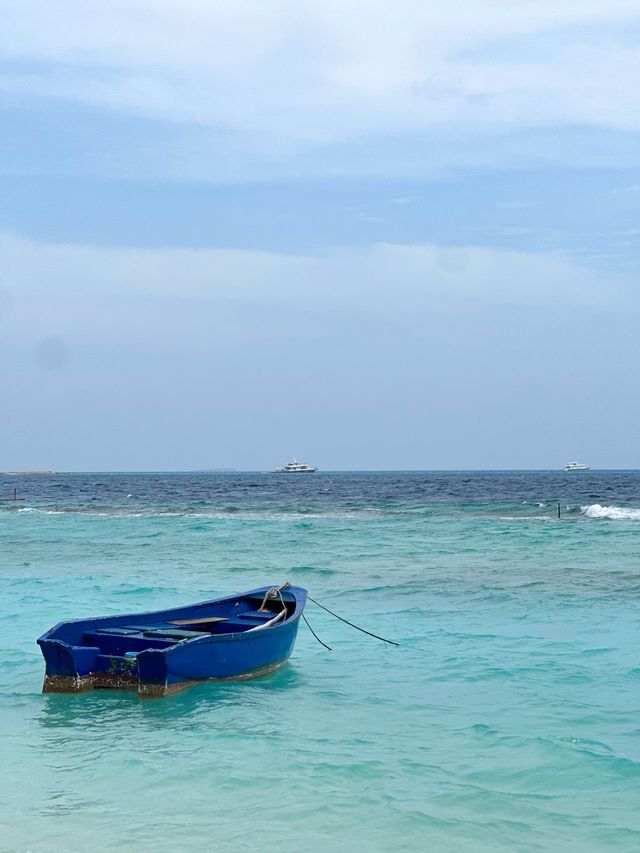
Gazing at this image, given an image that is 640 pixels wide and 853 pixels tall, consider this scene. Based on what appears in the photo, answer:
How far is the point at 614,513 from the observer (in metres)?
39.6

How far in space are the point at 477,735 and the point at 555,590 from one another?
9.96 meters

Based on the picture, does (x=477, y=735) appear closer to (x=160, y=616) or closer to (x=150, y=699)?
(x=150, y=699)

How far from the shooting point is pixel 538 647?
43.6 feet

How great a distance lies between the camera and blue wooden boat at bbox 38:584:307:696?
419 inches

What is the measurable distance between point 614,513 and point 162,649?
1270 inches

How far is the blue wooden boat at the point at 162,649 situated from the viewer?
10.6 m

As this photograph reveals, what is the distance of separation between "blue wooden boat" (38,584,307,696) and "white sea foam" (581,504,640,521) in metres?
27.6

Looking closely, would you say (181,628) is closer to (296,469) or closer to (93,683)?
(93,683)

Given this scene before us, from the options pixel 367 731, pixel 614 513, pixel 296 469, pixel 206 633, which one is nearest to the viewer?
pixel 367 731

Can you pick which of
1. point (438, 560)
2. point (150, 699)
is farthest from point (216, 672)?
point (438, 560)

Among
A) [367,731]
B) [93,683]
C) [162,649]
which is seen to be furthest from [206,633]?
[367,731]

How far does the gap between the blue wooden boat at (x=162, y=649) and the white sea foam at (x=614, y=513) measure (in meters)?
27.6

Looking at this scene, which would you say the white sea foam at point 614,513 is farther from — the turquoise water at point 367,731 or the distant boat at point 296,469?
the distant boat at point 296,469

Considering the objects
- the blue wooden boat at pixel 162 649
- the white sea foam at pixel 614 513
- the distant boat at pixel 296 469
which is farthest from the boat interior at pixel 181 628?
the distant boat at pixel 296 469
